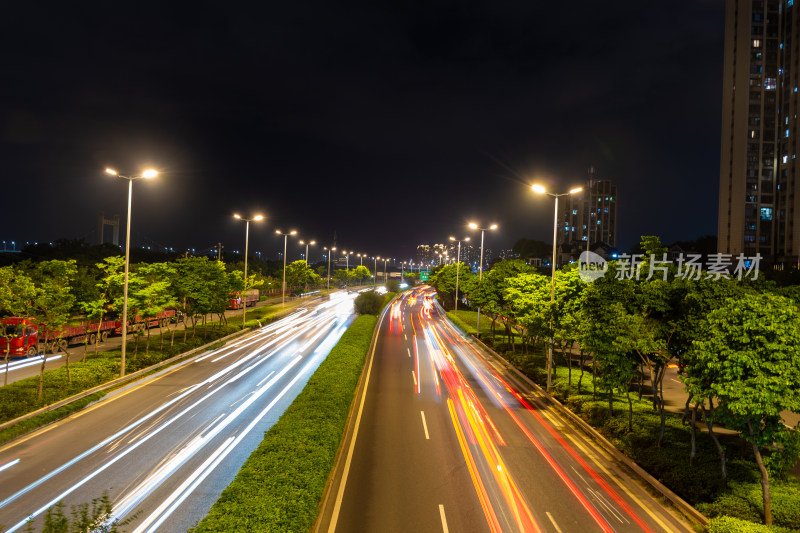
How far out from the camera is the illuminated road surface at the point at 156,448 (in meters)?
11.7

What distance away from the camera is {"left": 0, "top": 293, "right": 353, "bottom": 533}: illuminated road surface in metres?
11.7

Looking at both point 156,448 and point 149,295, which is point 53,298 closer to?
point 149,295

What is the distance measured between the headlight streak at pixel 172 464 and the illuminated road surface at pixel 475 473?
5.44m

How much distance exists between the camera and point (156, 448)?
50.1ft

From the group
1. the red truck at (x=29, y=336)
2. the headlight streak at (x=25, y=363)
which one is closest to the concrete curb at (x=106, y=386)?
the red truck at (x=29, y=336)

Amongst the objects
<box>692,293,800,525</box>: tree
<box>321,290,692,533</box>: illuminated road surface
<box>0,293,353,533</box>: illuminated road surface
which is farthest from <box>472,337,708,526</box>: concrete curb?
<box>0,293,353,533</box>: illuminated road surface

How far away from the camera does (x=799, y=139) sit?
81.8 metres

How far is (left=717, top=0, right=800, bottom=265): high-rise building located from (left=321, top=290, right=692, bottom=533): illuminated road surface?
93615 millimetres

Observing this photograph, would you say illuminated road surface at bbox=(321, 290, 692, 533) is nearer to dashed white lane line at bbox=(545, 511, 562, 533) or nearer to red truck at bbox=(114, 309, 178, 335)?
dashed white lane line at bbox=(545, 511, 562, 533)

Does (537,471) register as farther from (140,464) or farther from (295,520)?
(140,464)

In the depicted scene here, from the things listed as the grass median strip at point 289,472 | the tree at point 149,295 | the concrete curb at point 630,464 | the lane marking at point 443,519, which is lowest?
the lane marking at point 443,519

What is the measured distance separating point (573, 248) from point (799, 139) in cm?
6334

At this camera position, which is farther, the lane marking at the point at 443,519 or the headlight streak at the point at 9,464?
the headlight streak at the point at 9,464

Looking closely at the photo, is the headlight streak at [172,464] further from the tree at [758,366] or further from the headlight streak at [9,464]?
the tree at [758,366]
